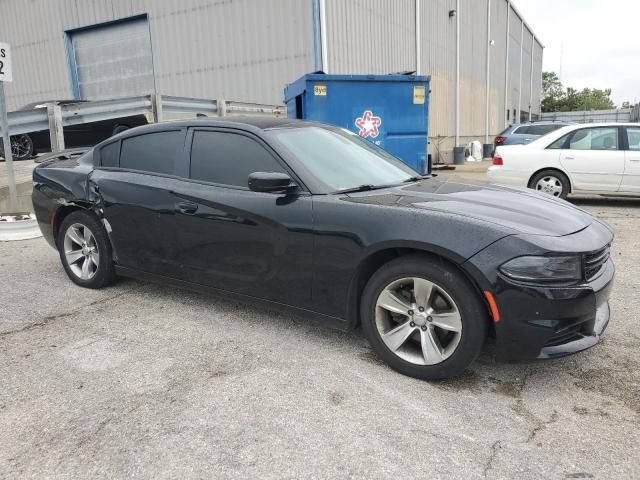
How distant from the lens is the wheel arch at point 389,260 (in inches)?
102

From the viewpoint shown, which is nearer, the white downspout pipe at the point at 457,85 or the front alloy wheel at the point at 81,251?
the front alloy wheel at the point at 81,251

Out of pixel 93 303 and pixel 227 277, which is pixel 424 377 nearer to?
pixel 227 277

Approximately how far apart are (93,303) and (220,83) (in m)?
12.6

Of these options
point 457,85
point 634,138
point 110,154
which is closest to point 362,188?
point 110,154

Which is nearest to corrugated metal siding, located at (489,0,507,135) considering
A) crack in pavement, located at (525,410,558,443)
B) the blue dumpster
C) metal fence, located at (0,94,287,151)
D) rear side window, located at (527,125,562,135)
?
rear side window, located at (527,125,562,135)

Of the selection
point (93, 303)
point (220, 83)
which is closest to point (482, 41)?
point (220, 83)

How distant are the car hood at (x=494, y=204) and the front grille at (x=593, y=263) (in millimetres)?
163

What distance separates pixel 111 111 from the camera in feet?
35.8

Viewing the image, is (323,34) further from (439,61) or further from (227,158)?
(227,158)

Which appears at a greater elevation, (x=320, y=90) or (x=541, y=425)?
(x=320, y=90)

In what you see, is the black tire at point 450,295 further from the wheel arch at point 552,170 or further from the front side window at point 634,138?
the front side window at point 634,138

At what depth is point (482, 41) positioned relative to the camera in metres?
29.1

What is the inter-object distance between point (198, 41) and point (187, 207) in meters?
13.5

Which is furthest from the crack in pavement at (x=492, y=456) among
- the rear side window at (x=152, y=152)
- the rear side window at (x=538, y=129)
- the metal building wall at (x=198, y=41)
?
the rear side window at (x=538, y=129)
